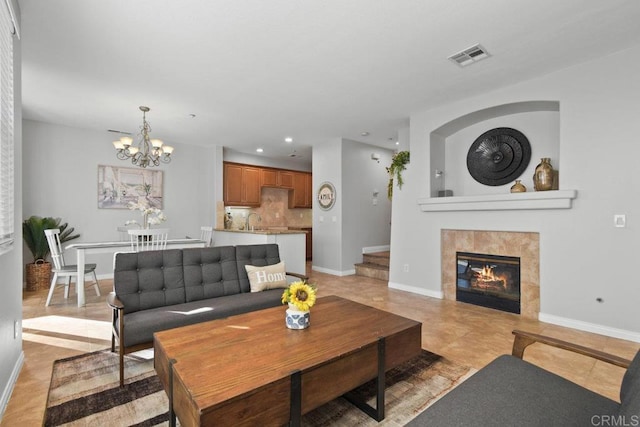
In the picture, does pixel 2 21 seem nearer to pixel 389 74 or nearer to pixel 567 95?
pixel 389 74

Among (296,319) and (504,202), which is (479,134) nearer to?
(504,202)

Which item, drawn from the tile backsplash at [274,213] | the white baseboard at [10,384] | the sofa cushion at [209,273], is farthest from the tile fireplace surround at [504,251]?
the tile backsplash at [274,213]

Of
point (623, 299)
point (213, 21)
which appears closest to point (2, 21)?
point (213, 21)

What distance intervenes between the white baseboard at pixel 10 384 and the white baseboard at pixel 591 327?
15.8ft

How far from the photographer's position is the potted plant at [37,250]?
4867 millimetres

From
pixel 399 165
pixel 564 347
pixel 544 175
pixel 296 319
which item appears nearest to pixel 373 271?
pixel 399 165

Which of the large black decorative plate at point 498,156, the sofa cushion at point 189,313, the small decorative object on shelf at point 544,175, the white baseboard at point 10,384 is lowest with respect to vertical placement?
the white baseboard at point 10,384

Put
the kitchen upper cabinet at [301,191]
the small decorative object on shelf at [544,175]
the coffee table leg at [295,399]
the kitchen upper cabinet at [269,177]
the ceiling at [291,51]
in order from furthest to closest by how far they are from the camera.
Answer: the kitchen upper cabinet at [301,191]
the kitchen upper cabinet at [269,177]
the small decorative object on shelf at [544,175]
the ceiling at [291,51]
the coffee table leg at [295,399]

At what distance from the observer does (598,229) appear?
127 inches

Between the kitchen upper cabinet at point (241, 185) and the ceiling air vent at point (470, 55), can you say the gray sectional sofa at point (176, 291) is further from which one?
the kitchen upper cabinet at point (241, 185)

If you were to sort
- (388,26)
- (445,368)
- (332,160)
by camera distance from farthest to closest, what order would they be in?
1. (332,160)
2. (388,26)
3. (445,368)

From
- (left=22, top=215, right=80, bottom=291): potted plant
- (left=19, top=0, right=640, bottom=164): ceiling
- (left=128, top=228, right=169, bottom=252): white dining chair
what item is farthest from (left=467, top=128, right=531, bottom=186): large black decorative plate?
(left=22, top=215, right=80, bottom=291): potted plant

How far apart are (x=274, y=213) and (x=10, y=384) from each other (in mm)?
6416

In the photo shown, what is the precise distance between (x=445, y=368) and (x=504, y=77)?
323 centimetres
